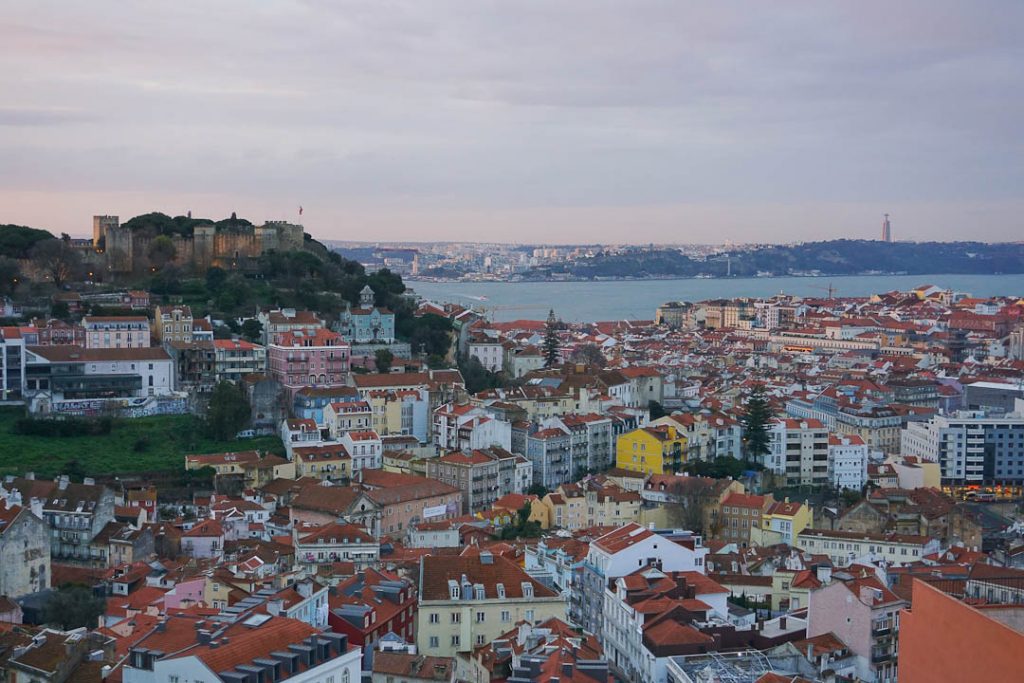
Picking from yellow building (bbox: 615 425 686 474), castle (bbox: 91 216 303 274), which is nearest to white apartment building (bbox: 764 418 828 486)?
yellow building (bbox: 615 425 686 474)

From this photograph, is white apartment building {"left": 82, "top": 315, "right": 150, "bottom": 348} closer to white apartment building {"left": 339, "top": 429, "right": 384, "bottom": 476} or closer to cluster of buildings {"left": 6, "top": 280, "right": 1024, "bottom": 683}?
cluster of buildings {"left": 6, "top": 280, "right": 1024, "bottom": 683}

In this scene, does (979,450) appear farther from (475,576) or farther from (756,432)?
(475,576)

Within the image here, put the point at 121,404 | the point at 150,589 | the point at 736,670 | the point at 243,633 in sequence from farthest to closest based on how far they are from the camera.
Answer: the point at 121,404
the point at 150,589
the point at 736,670
the point at 243,633

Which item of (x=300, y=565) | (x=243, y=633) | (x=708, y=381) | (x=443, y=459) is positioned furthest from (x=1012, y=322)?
(x=243, y=633)

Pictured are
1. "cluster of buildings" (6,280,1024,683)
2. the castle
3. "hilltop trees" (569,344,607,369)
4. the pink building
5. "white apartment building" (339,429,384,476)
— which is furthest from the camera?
"hilltop trees" (569,344,607,369)

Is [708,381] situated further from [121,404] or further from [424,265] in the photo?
[424,265]

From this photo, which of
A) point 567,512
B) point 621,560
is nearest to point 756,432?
point 567,512
